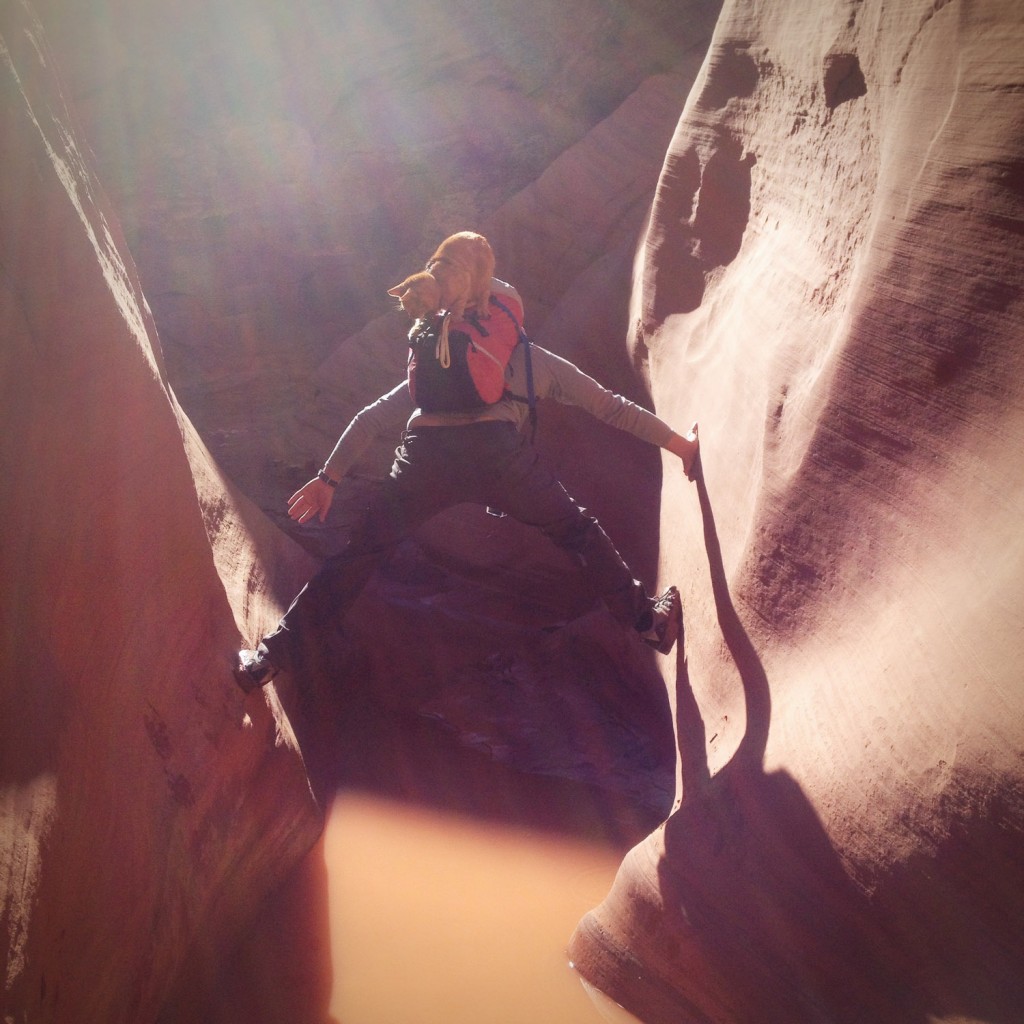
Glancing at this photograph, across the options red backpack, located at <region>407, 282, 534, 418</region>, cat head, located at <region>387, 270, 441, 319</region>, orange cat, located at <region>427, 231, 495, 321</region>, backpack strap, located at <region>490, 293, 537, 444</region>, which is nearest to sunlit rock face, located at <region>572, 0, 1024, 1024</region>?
backpack strap, located at <region>490, 293, 537, 444</region>

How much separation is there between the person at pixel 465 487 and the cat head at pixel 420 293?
0.98 ft

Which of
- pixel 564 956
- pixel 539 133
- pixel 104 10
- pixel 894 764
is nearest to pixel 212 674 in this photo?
pixel 564 956

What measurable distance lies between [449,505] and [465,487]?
0.10m

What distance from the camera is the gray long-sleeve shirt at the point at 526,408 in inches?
101

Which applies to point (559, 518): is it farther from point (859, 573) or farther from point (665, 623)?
point (859, 573)

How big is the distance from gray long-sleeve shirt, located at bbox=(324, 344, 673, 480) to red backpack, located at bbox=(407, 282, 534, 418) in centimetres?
4

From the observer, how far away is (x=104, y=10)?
6.65 meters

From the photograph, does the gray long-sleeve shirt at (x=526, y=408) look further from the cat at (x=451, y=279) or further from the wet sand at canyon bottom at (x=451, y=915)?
the wet sand at canyon bottom at (x=451, y=915)

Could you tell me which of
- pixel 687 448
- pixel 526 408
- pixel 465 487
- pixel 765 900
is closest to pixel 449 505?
pixel 465 487

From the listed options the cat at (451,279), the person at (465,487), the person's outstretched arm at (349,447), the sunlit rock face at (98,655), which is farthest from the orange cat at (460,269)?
the sunlit rock face at (98,655)

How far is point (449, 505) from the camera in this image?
2.65 m

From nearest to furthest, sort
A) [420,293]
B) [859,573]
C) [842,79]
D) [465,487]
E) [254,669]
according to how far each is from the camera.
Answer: [859,573]
[842,79]
[420,293]
[254,669]
[465,487]

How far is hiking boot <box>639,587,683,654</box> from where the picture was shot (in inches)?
109

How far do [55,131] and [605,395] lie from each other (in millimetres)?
1705
